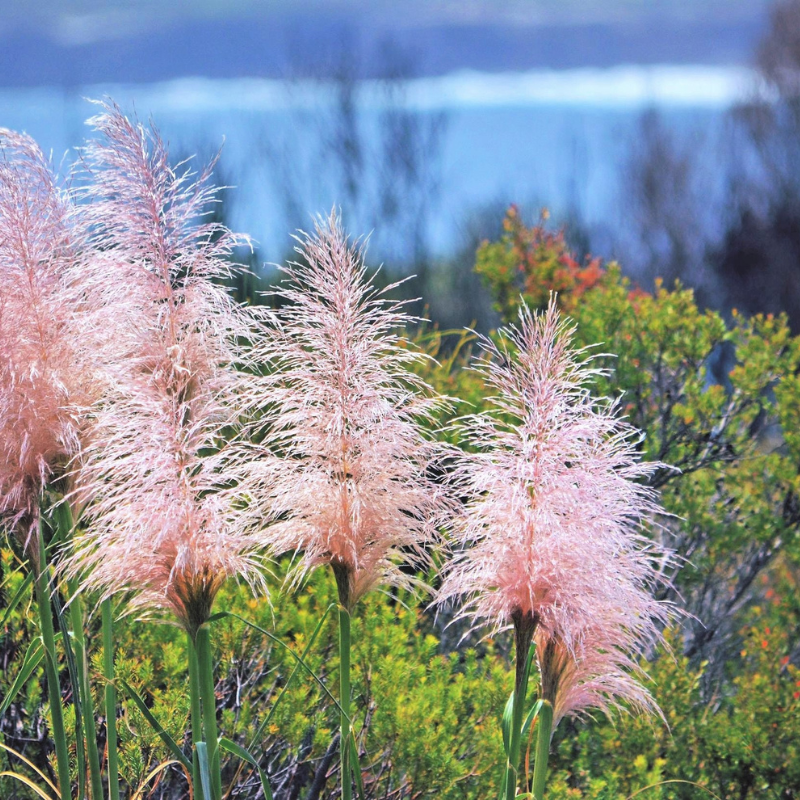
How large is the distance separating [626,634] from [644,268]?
20155 millimetres

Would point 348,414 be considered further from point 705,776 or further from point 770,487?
point 770,487

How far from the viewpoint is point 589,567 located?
1771 mm

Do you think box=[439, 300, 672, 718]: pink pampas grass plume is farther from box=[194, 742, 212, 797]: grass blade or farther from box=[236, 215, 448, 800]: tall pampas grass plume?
box=[194, 742, 212, 797]: grass blade

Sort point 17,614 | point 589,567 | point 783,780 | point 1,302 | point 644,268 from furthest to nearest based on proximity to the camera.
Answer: point 644,268, point 783,780, point 17,614, point 1,302, point 589,567

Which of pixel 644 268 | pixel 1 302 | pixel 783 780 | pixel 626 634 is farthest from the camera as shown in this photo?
pixel 644 268

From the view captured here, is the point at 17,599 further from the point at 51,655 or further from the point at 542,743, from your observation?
the point at 542,743

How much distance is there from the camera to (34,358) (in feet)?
6.79

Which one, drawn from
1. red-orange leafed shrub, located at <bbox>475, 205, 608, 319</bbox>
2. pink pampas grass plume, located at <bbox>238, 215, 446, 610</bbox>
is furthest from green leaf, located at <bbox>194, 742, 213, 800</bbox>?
red-orange leafed shrub, located at <bbox>475, 205, 608, 319</bbox>

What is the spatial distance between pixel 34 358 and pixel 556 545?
3.99ft

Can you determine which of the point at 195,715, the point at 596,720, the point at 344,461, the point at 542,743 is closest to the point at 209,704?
the point at 195,715

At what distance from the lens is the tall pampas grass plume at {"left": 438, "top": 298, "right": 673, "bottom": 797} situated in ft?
5.83

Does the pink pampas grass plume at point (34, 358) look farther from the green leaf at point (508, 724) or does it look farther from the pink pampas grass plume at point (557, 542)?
the green leaf at point (508, 724)

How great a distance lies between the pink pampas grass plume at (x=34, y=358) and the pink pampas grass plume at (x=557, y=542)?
35.2 inches

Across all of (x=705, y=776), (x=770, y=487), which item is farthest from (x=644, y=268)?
(x=705, y=776)
